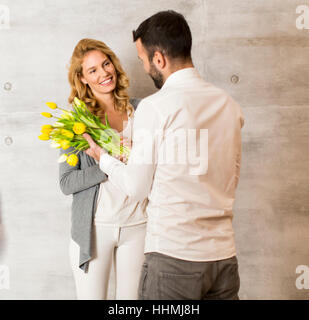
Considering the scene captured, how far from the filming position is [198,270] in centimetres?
120

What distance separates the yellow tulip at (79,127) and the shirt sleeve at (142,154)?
1.42ft

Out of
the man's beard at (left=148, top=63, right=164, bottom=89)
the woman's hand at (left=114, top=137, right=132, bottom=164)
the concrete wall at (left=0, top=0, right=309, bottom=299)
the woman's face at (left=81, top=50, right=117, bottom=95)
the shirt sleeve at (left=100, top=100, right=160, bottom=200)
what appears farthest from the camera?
the concrete wall at (left=0, top=0, right=309, bottom=299)

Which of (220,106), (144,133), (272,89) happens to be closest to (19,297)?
(144,133)

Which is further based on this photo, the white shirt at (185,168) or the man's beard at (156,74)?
the man's beard at (156,74)

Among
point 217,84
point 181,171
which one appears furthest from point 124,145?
point 217,84

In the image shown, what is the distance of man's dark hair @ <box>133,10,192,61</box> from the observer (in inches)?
47.8

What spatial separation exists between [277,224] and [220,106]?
1441mm

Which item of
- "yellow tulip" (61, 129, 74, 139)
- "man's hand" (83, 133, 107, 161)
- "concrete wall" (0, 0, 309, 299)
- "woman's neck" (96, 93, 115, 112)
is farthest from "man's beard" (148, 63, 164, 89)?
"concrete wall" (0, 0, 309, 299)

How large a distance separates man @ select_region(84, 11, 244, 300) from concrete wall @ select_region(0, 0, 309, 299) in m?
1.05

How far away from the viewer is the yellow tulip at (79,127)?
154 centimetres

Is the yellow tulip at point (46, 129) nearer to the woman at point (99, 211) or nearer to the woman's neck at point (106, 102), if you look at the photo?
the woman at point (99, 211)

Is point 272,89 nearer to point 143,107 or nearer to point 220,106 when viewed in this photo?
point 220,106

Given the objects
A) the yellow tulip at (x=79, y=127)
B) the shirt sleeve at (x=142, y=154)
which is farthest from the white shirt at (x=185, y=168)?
the yellow tulip at (x=79, y=127)

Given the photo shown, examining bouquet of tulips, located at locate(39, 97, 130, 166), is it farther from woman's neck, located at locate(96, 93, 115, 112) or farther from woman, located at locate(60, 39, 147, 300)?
woman's neck, located at locate(96, 93, 115, 112)
